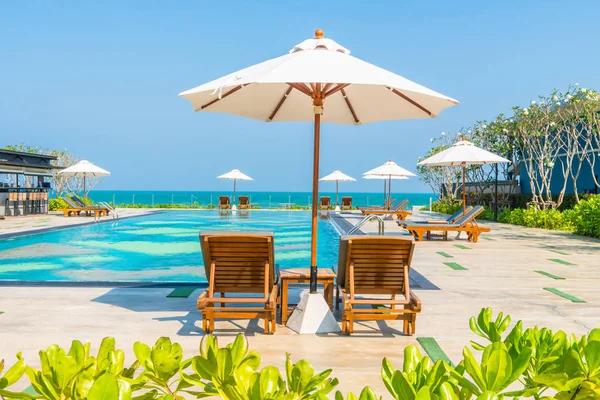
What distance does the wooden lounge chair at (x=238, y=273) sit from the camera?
3.92 metres

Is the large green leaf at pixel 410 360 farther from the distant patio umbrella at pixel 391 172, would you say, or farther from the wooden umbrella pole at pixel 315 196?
the distant patio umbrella at pixel 391 172

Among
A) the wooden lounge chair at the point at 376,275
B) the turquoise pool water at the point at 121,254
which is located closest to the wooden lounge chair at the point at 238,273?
the wooden lounge chair at the point at 376,275

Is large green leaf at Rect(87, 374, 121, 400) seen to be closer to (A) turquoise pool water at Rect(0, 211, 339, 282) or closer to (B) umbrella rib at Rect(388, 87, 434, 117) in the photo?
(B) umbrella rib at Rect(388, 87, 434, 117)

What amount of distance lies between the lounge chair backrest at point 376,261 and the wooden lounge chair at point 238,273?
2.08 feet

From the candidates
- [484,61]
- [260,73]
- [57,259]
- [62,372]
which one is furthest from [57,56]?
[62,372]

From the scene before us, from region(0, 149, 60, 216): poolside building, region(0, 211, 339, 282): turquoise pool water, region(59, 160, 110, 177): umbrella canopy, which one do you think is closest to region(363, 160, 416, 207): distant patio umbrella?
region(0, 211, 339, 282): turquoise pool water

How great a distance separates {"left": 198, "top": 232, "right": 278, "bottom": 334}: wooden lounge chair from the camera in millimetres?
3918

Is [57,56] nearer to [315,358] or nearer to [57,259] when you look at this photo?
[57,259]

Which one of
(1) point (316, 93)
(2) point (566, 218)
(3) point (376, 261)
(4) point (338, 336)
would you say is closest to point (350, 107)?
(1) point (316, 93)

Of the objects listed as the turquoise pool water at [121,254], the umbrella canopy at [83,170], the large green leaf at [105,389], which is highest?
the umbrella canopy at [83,170]

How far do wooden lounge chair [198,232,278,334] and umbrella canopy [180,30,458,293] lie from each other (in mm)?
447

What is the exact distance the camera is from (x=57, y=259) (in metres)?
9.09

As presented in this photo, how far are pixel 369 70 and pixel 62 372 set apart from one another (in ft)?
11.5

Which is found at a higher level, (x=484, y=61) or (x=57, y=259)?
(x=484, y=61)
